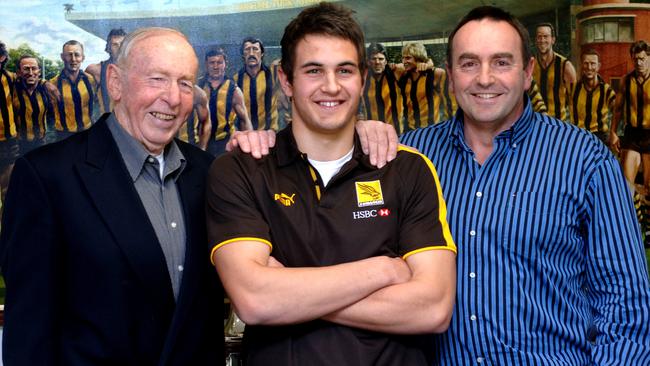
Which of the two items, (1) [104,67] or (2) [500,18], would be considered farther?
(1) [104,67]

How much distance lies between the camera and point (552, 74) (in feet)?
10.9

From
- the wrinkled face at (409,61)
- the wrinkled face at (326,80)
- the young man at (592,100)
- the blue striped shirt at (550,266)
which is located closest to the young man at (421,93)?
the wrinkled face at (409,61)

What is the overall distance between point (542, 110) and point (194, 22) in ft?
5.28

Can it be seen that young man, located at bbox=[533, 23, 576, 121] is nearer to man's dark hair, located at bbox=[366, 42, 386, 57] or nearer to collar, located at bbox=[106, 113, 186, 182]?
man's dark hair, located at bbox=[366, 42, 386, 57]

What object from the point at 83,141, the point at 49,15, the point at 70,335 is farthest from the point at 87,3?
the point at 70,335

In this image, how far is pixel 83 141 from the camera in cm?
191

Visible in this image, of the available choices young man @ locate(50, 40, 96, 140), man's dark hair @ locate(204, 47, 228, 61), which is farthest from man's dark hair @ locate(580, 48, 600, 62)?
young man @ locate(50, 40, 96, 140)

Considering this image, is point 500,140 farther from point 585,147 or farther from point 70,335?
point 70,335

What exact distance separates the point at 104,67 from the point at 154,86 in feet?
4.96

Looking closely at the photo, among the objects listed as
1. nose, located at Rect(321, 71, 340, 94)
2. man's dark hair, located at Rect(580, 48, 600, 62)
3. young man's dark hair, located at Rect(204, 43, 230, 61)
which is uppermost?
young man's dark hair, located at Rect(204, 43, 230, 61)

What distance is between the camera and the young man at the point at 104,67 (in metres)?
3.29

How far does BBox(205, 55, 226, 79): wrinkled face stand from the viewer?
10.9ft

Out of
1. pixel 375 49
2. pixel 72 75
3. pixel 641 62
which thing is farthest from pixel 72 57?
pixel 641 62

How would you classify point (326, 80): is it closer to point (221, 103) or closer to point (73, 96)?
point (221, 103)
